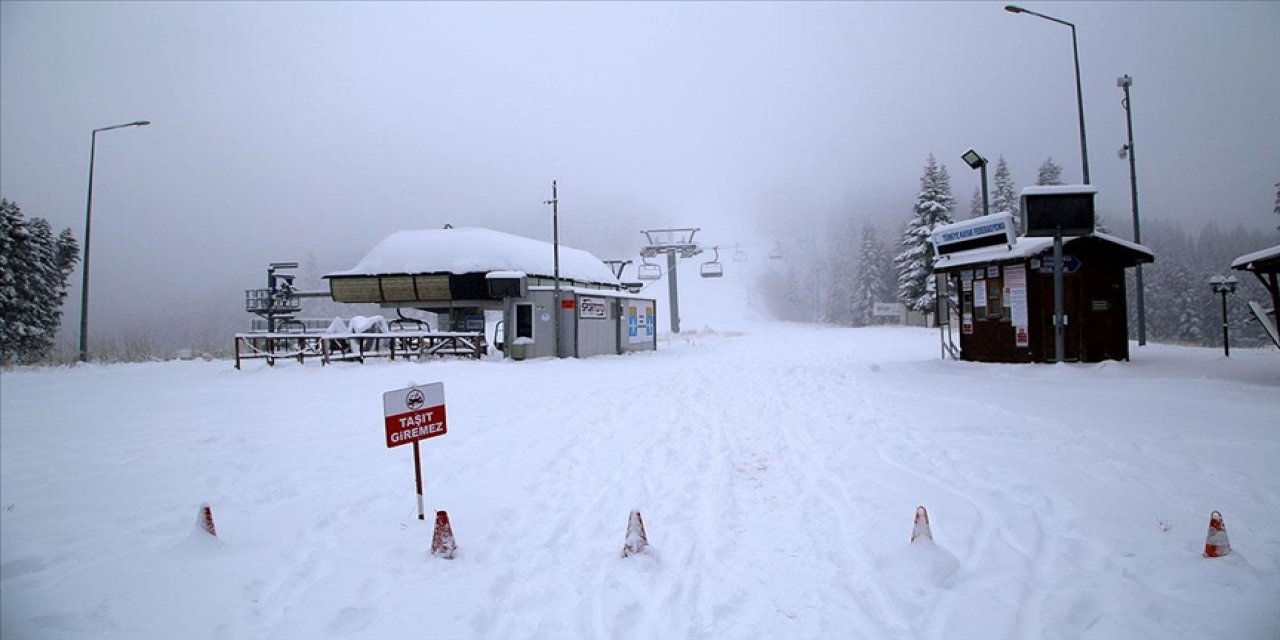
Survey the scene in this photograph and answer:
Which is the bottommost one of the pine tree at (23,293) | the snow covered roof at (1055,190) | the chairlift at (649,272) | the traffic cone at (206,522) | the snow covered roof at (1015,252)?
the traffic cone at (206,522)

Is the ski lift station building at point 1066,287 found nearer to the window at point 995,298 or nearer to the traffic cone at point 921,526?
the window at point 995,298

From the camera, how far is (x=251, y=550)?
13.3ft

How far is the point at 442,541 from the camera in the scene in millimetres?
3945

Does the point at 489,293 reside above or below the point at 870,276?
below

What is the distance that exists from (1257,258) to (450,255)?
2682 cm

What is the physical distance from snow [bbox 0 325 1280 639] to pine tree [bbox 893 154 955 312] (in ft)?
39.5

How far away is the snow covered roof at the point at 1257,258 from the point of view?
936cm

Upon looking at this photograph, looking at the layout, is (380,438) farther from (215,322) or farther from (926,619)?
(215,322)

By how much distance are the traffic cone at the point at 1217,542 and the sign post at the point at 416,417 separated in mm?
5217

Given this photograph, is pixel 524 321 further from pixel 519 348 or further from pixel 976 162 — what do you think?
pixel 976 162

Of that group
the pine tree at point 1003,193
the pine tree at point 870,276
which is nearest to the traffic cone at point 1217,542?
the pine tree at point 1003,193

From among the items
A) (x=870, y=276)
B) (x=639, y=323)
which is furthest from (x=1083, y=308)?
(x=870, y=276)

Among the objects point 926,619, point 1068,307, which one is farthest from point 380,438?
point 1068,307

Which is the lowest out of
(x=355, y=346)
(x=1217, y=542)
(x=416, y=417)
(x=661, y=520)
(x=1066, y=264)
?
(x=661, y=520)
